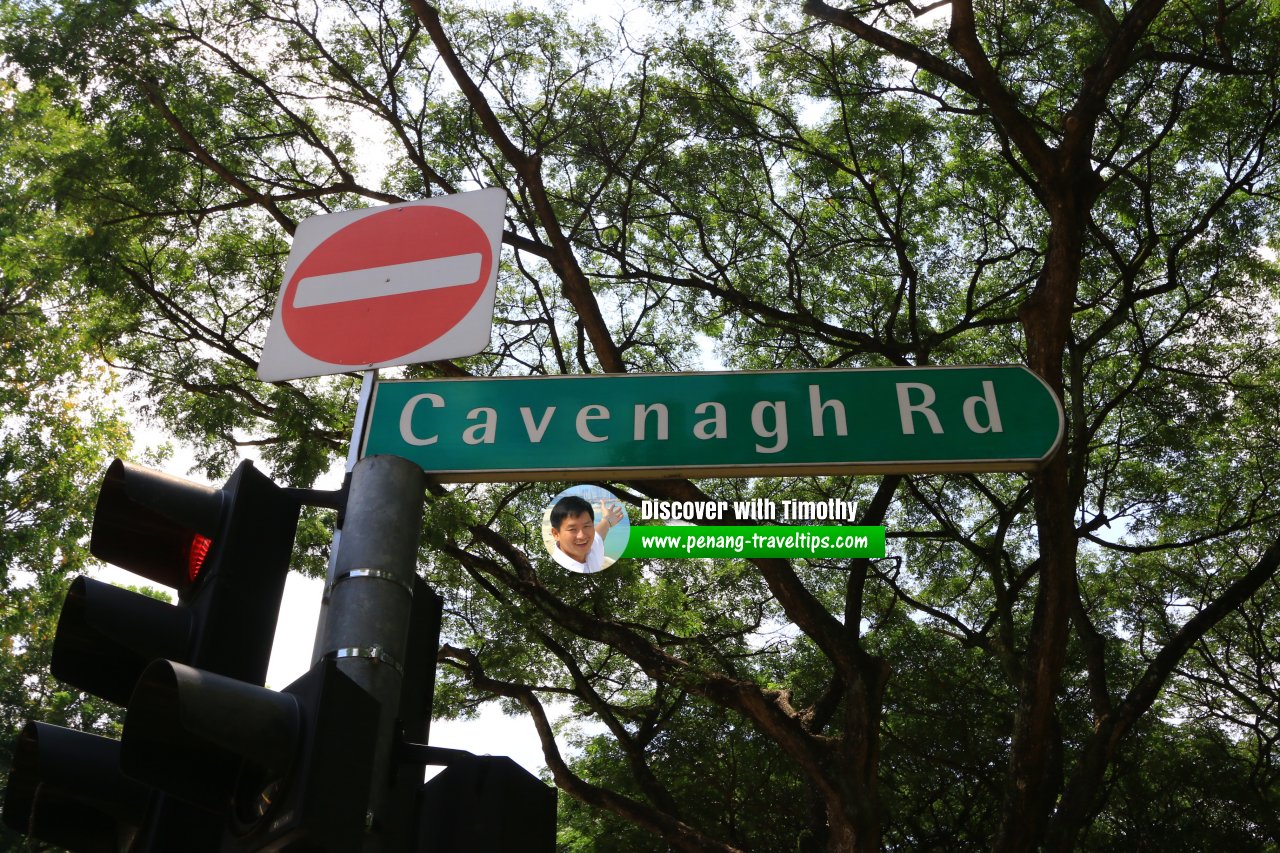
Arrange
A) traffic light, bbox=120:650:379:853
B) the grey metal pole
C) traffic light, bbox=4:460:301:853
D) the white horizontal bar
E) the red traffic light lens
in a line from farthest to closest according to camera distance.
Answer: the white horizontal bar → the red traffic light lens → traffic light, bbox=4:460:301:853 → the grey metal pole → traffic light, bbox=120:650:379:853

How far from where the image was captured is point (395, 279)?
2584mm

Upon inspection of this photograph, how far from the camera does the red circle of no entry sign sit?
249 centimetres

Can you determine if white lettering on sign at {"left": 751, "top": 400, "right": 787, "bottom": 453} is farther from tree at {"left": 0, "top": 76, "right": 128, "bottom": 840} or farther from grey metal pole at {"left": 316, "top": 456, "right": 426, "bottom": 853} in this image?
tree at {"left": 0, "top": 76, "right": 128, "bottom": 840}

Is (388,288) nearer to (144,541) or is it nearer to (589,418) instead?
(589,418)

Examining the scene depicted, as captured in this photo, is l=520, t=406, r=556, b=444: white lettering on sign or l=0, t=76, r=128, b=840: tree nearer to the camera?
l=520, t=406, r=556, b=444: white lettering on sign

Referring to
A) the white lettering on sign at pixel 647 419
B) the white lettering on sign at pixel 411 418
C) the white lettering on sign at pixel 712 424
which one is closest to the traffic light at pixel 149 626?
the white lettering on sign at pixel 411 418

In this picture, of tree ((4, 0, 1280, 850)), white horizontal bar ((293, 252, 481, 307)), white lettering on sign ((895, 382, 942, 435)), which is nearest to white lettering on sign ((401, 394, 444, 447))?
white horizontal bar ((293, 252, 481, 307))

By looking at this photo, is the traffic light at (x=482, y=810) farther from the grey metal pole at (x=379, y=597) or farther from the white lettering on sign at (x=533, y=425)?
the white lettering on sign at (x=533, y=425)

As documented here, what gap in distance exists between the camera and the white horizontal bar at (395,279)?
8.41 feet

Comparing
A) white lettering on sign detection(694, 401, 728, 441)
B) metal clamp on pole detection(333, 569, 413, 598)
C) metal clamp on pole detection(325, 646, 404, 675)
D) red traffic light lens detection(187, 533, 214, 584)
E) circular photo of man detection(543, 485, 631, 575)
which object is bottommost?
metal clamp on pole detection(325, 646, 404, 675)

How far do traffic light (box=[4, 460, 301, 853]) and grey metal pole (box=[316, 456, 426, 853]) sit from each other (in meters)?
0.14

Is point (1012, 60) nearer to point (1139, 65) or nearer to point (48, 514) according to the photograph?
point (1139, 65)

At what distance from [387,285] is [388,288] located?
1cm

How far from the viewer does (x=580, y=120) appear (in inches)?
382
